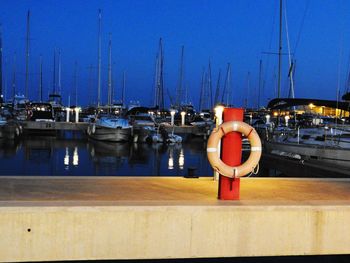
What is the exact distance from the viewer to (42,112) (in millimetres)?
51000

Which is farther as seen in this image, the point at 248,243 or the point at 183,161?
the point at 183,161

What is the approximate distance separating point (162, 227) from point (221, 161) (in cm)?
132

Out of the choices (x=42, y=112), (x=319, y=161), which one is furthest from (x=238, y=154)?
(x=42, y=112)

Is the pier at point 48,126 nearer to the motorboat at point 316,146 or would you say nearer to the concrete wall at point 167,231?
the motorboat at point 316,146

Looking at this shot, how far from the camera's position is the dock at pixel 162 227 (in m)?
6.15

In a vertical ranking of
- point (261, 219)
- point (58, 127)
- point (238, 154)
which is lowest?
point (58, 127)

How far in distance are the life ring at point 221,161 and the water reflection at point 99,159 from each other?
588 inches

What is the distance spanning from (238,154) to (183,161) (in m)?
22.7

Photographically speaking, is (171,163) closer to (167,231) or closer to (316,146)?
(316,146)

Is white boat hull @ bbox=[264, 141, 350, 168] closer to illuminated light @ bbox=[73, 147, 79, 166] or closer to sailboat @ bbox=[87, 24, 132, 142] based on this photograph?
illuminated light @ bbox=[73, 147, 79, 166]

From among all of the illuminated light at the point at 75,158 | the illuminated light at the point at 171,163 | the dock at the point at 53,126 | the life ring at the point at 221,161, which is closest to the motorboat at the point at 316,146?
the illuminated light at the point at 171,163

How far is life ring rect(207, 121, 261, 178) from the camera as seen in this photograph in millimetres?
7027

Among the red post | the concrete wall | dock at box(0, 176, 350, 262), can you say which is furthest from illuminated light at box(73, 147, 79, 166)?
the concrete wall

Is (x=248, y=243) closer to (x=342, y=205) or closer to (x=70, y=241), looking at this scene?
(x=342, y=205)
